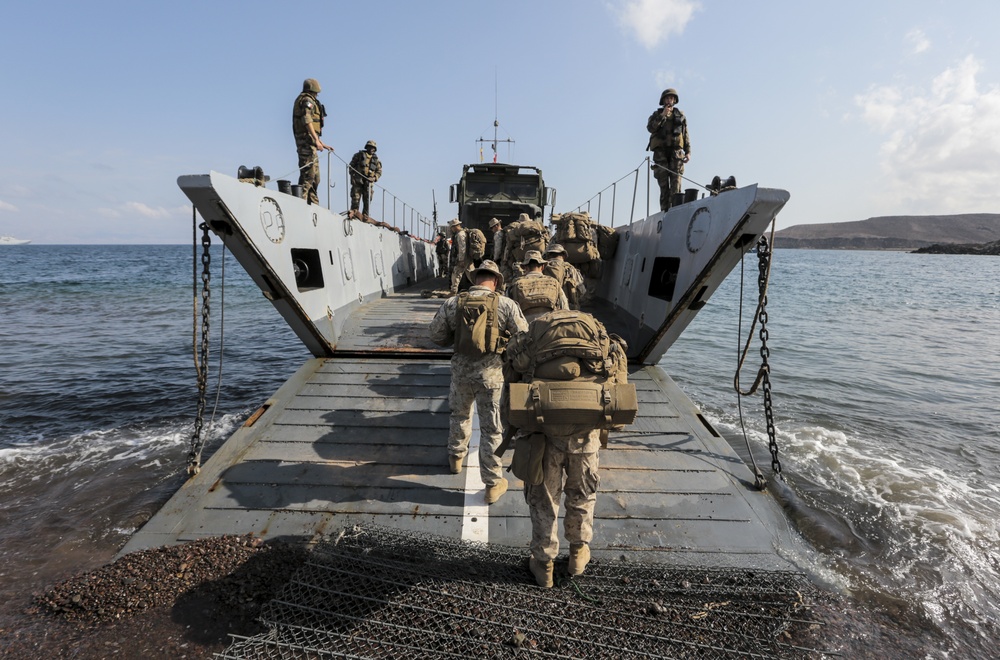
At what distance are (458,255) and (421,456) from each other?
19.3ft

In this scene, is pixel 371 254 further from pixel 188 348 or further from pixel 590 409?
pixel 590 409

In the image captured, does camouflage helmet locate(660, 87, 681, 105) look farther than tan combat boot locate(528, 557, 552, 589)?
Yes

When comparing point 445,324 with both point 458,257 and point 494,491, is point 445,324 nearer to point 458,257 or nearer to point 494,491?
point 494,491

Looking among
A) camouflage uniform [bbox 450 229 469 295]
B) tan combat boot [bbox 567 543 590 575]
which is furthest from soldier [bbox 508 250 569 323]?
camouflage uniform [bbox 450 229 469 295]

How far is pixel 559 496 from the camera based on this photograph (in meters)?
2.85

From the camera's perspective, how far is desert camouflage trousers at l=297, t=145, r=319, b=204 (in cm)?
678

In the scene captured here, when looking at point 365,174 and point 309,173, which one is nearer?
point 309,173

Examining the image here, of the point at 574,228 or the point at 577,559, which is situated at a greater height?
the point at 574,228

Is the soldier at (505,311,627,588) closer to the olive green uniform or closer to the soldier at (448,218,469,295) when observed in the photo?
the olive green uniform

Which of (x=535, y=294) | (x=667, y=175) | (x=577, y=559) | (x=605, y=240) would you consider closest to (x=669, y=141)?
(x=667, y=175)

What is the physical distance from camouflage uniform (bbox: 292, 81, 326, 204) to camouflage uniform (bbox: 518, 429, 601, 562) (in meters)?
5.35

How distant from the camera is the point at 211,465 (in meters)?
4.02

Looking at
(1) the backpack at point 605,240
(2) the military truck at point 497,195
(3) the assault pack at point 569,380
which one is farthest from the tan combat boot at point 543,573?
(2) the military truck at point 497,195

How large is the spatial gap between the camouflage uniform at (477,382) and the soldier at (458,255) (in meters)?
5.69
